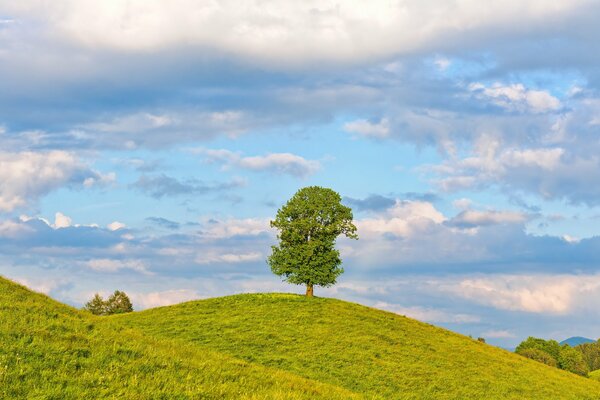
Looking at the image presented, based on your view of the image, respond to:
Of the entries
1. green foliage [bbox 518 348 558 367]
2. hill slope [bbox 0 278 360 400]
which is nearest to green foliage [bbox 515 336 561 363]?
green foliage [bbox 518 348 558 367]

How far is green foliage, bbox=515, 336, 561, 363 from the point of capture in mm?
152500

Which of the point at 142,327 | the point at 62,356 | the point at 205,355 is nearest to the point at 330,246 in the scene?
the point at 142,327

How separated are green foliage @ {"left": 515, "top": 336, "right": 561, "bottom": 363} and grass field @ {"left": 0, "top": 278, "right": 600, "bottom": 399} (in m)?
94.1

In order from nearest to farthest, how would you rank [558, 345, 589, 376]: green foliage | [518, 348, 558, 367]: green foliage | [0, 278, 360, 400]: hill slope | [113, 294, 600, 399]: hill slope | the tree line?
[0, 278, 360, 400]: hill slope, [113, 294, 600, 399]: hill slope, [518, 348, 558, 367]: green foliage, the tree line, [558, 345, 589, 376]: green foliage

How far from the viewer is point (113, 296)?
105062mm

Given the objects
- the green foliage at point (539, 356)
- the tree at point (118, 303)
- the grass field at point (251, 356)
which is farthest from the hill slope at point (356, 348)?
the green foliage at point (539, 356)

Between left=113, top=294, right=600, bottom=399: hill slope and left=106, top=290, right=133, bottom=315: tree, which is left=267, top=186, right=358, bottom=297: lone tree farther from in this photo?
left=106, top=290, right=133, bottom=315: tree

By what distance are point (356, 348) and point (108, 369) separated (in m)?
33.8

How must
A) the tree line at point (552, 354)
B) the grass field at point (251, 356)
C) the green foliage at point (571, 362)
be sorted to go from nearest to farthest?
the grass field at point (251, 356), the tree line at point (552, 354), the green foliage at point (571, 362)

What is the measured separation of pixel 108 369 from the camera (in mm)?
19031

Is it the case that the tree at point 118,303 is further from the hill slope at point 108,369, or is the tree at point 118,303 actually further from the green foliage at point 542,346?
the green foliage at point 542,346

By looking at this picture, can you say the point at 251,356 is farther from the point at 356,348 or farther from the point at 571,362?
the point at 571,362

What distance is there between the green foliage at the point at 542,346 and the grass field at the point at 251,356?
94076 mm

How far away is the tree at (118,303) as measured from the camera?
10312 cm
